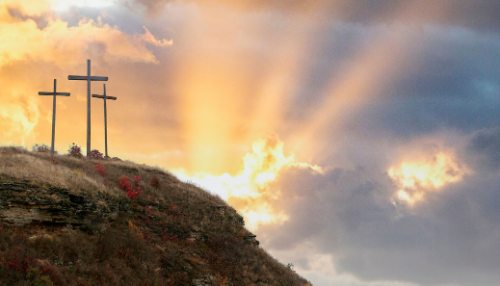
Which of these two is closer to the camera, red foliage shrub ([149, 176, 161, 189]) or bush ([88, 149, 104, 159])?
red foliage shrub ([149, 176, 161, 189])

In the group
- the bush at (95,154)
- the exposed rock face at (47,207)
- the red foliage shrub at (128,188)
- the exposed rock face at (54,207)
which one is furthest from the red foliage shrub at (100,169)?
the bush at (95,154)

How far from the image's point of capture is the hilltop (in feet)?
61.3

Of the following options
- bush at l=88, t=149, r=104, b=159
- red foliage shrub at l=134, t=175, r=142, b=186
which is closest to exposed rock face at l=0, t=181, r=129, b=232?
red foliage shrub at l=134, t=175, r=142, b=186

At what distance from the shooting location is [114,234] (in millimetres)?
23219

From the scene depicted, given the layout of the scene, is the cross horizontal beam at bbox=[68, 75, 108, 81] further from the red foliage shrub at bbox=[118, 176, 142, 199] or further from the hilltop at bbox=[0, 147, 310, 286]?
the red foliage shrub at bbox=[118, 176, 142, 199]

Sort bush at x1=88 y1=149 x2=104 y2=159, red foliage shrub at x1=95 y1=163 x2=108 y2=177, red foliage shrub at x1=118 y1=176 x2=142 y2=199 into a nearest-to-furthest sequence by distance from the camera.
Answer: red foliage shrub at x1=118 y1=176 x2=142 y2=199 < red foliage shrub at x1=95 y1=163 x2=108 y2=177 < bush at x1=88 y1=149 x2=104 y2=159

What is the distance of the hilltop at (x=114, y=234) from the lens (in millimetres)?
18688

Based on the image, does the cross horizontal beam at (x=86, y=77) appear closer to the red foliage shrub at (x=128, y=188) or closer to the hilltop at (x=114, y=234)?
the hilltop at (x=114, y=234)

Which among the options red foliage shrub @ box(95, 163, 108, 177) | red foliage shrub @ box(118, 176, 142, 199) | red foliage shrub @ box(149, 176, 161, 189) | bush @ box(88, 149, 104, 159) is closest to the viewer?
red foliage shrub @ box(118, 176, 142, 199)

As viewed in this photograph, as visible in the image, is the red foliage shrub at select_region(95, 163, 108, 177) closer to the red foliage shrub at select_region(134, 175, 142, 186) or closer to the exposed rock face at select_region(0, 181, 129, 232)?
the red foliage shrub at select_region(134, 175, 142, 186)

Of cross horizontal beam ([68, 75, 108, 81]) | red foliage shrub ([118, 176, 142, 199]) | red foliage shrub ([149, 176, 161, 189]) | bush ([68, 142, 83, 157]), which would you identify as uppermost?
cross horizontal beam ([68, 75, 108, 81])

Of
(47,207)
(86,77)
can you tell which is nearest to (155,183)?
(47,207)

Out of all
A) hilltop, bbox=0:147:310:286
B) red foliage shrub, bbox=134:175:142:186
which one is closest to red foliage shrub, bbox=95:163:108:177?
hilltop, bbox=0:147:310:286

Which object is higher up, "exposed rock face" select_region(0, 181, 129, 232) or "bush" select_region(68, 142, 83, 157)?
"bush" select_region(68, 142, 83, 157)
